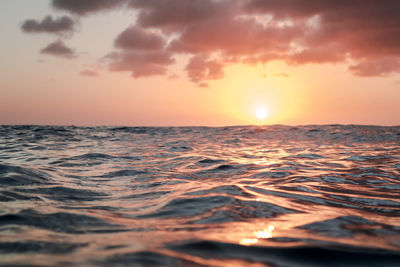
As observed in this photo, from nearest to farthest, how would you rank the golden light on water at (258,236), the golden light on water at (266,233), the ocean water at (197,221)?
1. the ocean water at (197,221)
2. the golden light on water at (258,236)
3. the golden light on water at (266,233)

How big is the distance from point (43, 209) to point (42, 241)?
1.27 meters

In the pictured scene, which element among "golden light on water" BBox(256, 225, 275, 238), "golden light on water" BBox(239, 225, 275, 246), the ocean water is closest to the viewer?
the ocean water

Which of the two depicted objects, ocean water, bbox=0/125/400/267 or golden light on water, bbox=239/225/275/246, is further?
golden light on water, bbox=239/225/275/246

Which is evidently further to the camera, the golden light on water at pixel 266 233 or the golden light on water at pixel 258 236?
the golden light on water at pixel 266 233

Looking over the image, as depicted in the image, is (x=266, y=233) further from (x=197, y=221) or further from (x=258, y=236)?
(x=197, y=221)

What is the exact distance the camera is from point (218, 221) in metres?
3.14

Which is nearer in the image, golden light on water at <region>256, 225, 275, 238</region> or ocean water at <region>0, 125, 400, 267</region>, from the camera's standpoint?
ocean water at <region>0, 125, 400, 267</region>

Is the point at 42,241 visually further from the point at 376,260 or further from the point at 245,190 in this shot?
the point at 245,190

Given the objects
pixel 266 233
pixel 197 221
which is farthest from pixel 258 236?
pixel 197 221

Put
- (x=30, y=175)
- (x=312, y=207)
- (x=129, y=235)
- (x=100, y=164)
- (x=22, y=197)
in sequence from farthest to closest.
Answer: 1. (x=100, y=164)
2. (x=30, y=175)
3. (x=22, y=197)
4. (x=312, y=207)
5. (x=129, y=235)

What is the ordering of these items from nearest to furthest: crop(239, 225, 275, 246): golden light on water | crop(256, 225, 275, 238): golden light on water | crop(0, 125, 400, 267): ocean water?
crop(0, 125, 400, 267): ocean water, crop(239, 225, 275, 246): golden light on water, crop(256, 225, 275, 238): golden light on water

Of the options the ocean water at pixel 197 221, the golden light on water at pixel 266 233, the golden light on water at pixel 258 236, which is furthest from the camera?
the golden light on water at pixel 266 233

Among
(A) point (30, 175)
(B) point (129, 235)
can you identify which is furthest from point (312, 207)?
(A) point (30, 175)

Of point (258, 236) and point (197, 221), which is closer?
point (258, 236)
